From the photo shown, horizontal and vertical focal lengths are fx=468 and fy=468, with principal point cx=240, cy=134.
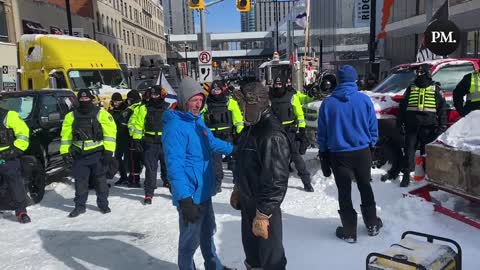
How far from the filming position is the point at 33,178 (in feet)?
24.2

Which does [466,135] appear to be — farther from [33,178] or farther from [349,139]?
[33,178]

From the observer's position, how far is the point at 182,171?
3688mm

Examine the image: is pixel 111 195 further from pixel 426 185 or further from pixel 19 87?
pixel 19 87

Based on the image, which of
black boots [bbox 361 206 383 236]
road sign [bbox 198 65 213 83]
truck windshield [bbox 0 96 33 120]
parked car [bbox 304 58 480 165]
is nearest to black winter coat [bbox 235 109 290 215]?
black boots [bbox 361 206 383 236]

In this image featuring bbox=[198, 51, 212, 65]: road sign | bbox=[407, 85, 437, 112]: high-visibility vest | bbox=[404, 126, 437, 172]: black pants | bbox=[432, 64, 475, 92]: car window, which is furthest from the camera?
bbox=[198, 51, 212, 65]: road sign

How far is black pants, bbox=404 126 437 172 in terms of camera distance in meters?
6.99

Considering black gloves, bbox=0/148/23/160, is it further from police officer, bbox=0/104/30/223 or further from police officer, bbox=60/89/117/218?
police officer, bbox=60/89/117/218

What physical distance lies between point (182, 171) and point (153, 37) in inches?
3129

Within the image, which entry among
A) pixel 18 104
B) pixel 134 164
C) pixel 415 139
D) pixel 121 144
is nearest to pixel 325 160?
pixel 415 139

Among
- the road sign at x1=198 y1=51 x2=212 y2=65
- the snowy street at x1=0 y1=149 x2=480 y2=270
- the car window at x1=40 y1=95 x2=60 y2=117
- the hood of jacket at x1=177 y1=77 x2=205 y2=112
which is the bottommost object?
the snowy street at x1=0 y1=149 x2=480 y2=270

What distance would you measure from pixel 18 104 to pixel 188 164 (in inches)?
206

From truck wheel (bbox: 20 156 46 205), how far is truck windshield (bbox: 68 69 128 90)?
7.73 meters

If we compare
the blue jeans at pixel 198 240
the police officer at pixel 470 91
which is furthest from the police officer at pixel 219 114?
the blue jeans at pixel 198 240

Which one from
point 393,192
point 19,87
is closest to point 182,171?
point 393,192
